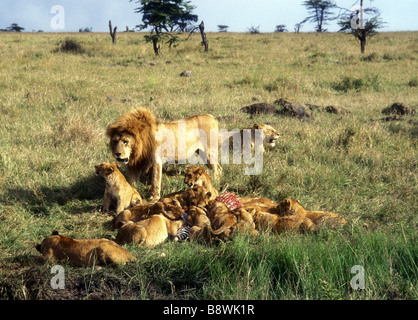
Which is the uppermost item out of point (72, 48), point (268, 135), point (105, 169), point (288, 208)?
point (72, 48)

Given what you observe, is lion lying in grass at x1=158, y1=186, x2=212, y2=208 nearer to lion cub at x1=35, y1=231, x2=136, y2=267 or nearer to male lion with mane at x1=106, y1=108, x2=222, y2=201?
male lion with mane at x1=106, y1=108, x2=222, y2=201

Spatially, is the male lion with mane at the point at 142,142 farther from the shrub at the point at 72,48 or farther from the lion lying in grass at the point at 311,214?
the shrub at the point at 72,48

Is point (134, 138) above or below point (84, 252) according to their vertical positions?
above

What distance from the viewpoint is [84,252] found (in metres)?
3.97

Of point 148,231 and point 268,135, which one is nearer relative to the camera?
point 148,231

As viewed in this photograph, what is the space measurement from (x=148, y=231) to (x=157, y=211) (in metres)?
0.62

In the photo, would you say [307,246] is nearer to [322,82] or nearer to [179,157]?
[179,157]

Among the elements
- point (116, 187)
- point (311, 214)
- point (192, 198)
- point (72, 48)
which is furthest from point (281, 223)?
point (72, 48)

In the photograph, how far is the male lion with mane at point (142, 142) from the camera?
19.0ft

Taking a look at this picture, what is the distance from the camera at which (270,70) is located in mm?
19094

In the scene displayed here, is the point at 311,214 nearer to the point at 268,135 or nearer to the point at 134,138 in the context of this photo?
A: the point at 134,138

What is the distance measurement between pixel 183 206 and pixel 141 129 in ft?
4.10

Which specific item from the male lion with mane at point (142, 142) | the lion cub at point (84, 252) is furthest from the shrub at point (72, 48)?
the lion cub at point (84, 252)

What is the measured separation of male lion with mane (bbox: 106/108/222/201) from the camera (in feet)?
19.0
